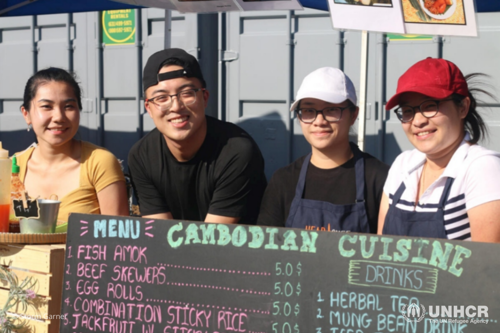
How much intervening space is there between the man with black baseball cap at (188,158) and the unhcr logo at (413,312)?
1.03m

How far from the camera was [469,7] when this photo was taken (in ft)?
6.84

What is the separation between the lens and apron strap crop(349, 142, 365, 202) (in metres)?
2.23

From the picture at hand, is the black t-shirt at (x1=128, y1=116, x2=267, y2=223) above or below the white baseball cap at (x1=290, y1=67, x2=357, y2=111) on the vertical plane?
below

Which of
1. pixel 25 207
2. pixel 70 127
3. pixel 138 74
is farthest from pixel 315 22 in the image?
pixel 25 207

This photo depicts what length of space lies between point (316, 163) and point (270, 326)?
833 mm

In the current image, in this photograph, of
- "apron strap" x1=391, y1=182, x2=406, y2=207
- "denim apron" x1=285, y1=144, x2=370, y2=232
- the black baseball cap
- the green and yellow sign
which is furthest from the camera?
the green and yellow sign

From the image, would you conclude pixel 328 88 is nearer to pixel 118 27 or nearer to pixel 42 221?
pixel 42 221

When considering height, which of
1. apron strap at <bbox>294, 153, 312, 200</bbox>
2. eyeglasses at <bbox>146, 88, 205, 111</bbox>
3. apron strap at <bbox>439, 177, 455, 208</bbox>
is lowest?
apron strap at <bbox>439, 177, 455, 208</bbox>

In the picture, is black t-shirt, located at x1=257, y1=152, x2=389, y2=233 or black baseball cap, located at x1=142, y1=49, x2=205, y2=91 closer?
black t-shirt, located at x1=257, y1=152, x2=389, y2=233

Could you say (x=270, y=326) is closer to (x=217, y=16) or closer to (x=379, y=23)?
(x=379, y=23)

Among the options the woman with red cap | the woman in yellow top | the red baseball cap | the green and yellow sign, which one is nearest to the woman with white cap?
the woman with red cap

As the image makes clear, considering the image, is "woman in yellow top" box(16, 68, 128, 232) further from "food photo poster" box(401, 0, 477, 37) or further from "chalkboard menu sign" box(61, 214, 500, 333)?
"food photo poster" box(401, 0, 477, 37)

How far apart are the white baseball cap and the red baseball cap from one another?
1.07ft

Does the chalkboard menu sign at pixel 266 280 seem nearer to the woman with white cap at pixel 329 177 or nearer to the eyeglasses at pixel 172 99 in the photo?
Answer: the woman with white cap at pixel 329 177
